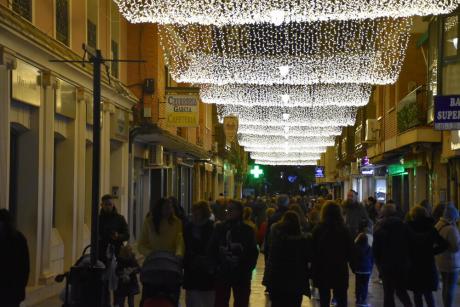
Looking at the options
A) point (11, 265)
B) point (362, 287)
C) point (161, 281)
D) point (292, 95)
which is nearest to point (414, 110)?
point (292, 95)

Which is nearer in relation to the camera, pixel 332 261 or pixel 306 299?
pixel 332 261

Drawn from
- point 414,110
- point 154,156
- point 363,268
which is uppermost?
point 414,110

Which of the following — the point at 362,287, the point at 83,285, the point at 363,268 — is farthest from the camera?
the point at 362,287

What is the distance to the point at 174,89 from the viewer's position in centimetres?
2605

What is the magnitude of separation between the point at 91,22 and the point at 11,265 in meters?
11.9

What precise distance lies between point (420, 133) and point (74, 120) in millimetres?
12253

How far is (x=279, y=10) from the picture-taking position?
16203 mm

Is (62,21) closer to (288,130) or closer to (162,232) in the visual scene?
(162,232)

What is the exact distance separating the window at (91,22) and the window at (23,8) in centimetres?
491

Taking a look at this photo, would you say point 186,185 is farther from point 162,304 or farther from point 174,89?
point 162,304

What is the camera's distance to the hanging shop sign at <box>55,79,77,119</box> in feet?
53.2

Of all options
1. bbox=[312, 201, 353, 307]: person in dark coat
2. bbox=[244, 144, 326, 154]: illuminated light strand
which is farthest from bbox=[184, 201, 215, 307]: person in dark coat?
bbox=[244, 144, 326, 154]: illuminated light strand

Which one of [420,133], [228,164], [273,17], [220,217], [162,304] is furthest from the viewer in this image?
[228,164]

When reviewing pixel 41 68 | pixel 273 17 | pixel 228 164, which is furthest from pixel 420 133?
pixel 228 164
